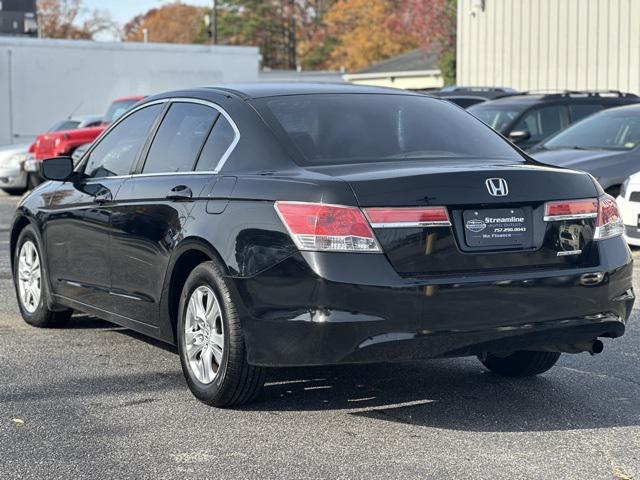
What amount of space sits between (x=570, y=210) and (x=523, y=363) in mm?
1237

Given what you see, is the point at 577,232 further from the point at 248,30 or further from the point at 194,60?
the point at 248,30

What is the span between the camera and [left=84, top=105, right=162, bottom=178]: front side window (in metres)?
6.92

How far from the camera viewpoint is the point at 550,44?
1395 inches

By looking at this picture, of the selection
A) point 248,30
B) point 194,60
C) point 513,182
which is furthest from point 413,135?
point 248,30

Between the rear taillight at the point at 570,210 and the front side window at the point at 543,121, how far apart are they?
10701 millimetres

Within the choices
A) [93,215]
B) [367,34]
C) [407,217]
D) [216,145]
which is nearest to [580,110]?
[93,215]

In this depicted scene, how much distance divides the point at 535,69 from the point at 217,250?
3179cm

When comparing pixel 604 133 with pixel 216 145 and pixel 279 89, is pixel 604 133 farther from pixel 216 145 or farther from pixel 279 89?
pixel 216 145

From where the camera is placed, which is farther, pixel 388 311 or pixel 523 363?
pixel 523 363

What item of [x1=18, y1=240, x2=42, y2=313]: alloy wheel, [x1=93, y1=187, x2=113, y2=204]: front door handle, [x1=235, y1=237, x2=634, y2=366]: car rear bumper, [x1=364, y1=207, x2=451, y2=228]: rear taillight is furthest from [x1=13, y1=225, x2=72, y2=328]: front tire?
[x1=364, y1=207, x2=451, y2=228]: rear taillight

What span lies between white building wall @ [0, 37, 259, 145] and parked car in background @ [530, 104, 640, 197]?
20730 mm

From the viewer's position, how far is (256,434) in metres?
5.28

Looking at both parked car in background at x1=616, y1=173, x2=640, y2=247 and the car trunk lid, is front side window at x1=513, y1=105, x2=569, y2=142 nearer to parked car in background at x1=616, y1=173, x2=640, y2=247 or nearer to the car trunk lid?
parked car in background at x1=616, y1=173, x2=640, y2=247

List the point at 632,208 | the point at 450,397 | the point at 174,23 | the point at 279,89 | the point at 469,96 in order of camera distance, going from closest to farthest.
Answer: the point at 450,397
the point at 279,89
the point at 632,208
the point at 469,96
the point at 174,23
